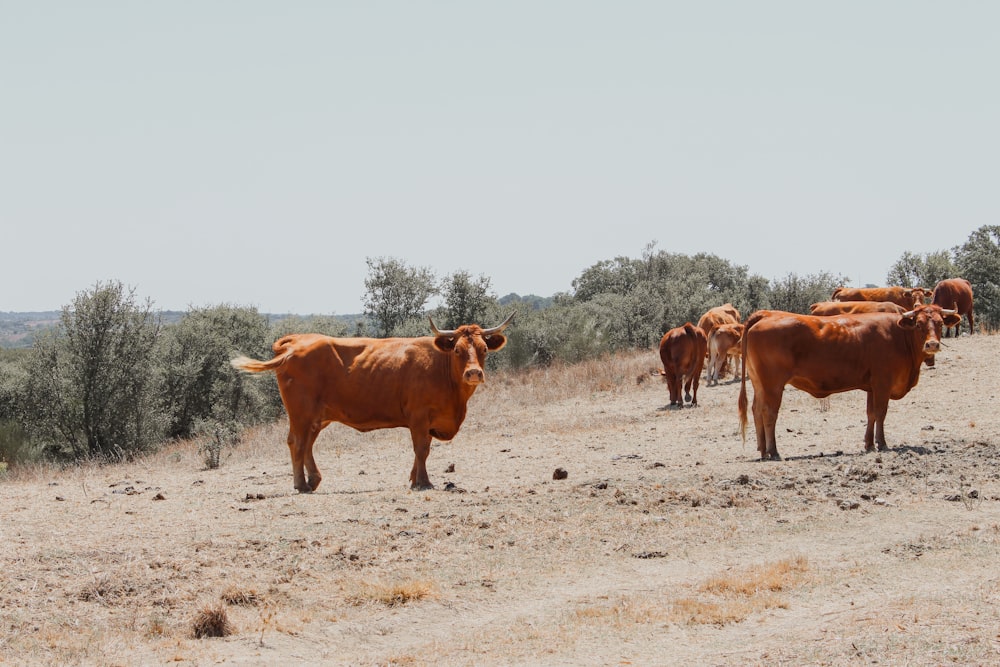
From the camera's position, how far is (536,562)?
9625mm

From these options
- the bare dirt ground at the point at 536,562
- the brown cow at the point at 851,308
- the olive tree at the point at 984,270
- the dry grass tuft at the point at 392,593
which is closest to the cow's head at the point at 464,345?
the bare dirt ground at the point at 536,562

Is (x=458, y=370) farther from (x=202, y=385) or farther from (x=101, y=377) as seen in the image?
(x=202, y=385)

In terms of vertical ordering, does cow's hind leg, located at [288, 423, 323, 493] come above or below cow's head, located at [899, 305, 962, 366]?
below

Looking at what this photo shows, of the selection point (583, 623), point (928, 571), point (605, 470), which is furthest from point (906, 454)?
point (583, 623)

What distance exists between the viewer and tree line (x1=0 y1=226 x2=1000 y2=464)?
28750mm

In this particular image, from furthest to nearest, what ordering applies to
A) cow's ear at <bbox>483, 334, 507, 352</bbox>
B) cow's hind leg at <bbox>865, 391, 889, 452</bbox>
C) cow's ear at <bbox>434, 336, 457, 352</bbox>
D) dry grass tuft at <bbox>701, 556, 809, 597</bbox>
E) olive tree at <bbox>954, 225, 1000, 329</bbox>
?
olive tree at <bbox>954, 225, 1000, 329</bbox>
cow's hind leg at <bbox>865, 391, 889, 452</bbox>
cow's ear at <bbox>483, 334, 507, 352</bbox>
cow's ear at <bbox>434, 336, 457, 352</bbox>
dry grass tuft at <bbox>701, 556, 809, 597</bbox>

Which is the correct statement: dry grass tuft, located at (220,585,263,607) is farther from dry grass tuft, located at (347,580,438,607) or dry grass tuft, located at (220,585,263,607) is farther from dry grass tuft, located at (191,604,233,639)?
dry grass tuft, located at (347,580,438,607)

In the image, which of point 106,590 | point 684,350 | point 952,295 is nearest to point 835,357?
point 684,350

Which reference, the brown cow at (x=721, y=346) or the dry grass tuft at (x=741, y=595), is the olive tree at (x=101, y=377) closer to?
the brown cow at (x=721, y=346)

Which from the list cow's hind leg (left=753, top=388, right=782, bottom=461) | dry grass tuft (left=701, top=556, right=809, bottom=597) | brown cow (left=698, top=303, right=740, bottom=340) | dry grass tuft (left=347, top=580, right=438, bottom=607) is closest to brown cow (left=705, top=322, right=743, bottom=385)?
brown cow (left=698, top=303, right=740, bottom=340)

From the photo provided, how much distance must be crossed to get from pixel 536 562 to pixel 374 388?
Result: 456 cm

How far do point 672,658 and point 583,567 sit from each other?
256cm

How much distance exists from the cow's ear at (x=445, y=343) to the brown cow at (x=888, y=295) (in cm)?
1719

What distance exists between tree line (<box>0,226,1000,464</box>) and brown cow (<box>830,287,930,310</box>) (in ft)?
32.8
